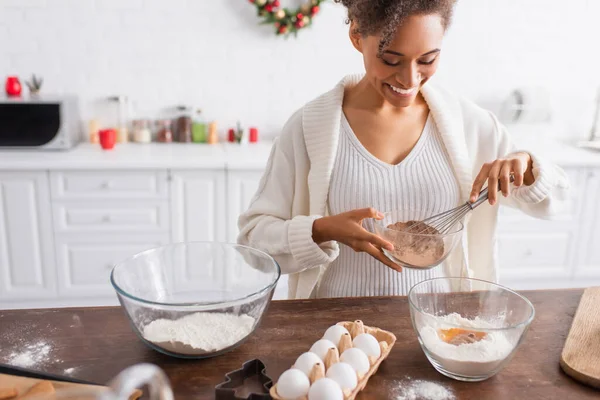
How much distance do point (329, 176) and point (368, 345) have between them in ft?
1.74

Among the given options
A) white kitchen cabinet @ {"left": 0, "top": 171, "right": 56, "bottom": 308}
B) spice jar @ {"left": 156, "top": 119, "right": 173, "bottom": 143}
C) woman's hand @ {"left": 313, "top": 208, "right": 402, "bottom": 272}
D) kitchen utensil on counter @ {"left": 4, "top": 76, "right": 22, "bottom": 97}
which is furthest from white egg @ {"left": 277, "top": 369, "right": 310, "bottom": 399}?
kitchen utensil on counter @ {"left": 4, "top": 76, "right": 22, "bottom": 97}

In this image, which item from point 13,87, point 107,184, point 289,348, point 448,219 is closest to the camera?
point 289,348

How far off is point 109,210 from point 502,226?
6.12 ft

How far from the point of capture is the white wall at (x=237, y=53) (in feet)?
9.16

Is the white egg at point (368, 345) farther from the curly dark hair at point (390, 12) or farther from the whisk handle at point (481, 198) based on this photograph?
the curly dark hair at point (390, 12)

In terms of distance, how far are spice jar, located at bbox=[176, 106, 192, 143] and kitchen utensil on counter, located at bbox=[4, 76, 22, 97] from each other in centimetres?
74

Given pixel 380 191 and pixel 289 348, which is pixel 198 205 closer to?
pixel 380 191

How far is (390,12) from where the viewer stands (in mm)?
1116

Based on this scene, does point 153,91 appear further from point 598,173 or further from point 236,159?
point 598,173

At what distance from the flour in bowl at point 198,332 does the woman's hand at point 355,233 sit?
0.90 feet

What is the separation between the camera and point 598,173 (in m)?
2.78

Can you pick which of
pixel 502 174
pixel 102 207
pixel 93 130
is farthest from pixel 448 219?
pixel 93 130

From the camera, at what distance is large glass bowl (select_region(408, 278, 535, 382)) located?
0.88 meters

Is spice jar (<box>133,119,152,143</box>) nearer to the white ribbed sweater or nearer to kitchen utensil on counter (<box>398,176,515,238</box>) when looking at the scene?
the white ribbed sweater
